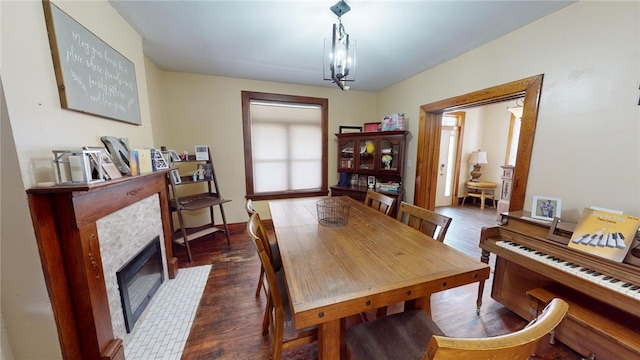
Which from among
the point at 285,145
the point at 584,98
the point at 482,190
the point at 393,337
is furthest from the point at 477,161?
the point at 393,337

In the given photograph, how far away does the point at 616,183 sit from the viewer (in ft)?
4.64

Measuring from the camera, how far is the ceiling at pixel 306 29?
5.35ft

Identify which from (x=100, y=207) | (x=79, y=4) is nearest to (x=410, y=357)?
(x=100, y=207)

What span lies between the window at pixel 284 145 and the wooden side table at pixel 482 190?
11.6 ft

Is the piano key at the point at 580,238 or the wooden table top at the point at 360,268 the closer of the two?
the wooden table top at the point at 360,268

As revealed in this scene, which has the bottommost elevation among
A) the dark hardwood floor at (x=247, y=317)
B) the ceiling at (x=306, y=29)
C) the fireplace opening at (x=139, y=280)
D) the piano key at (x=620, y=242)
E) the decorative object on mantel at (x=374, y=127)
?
the dark hardwood floor at (x=247, y=317)

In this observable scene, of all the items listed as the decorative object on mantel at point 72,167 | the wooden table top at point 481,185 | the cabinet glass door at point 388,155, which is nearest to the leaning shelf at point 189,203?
→ the decorative object on mantel at point 72,167

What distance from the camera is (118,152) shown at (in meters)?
1.46

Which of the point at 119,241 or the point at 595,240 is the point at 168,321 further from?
the point at 595,240

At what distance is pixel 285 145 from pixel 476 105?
2731 millimetres

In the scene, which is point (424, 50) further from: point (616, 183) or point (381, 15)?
point (616, 183)

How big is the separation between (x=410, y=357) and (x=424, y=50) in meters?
2.73

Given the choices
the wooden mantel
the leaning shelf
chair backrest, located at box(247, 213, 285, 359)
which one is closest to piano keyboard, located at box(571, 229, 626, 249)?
chair backrest, located at box(247, 213, 285, 359)

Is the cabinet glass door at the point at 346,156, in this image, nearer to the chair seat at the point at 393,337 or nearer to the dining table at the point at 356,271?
the dining table at the point at 356,271
